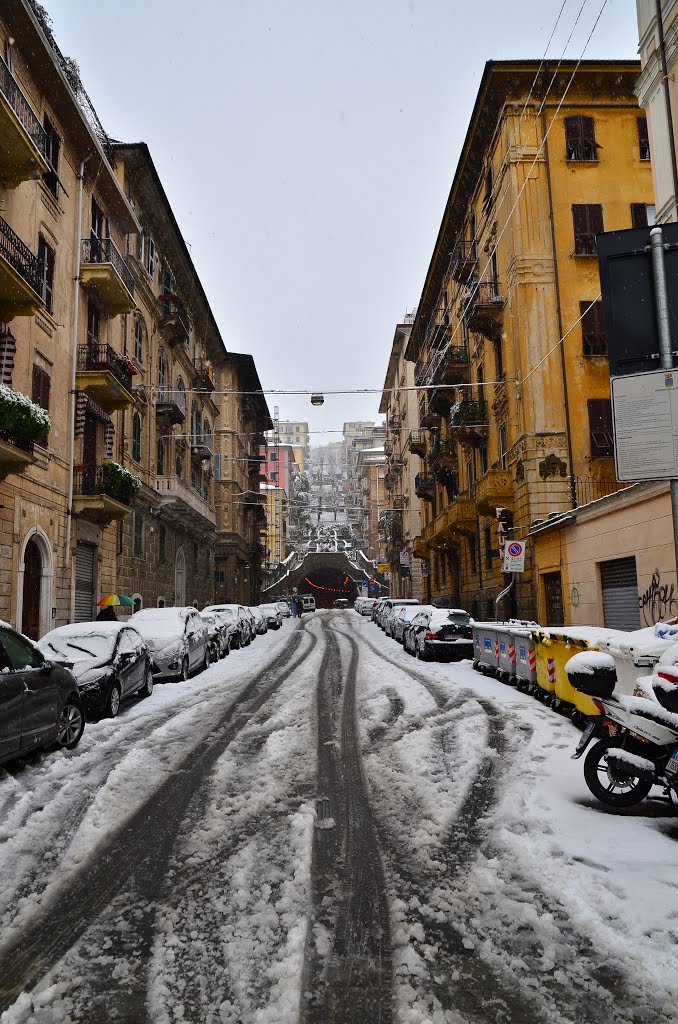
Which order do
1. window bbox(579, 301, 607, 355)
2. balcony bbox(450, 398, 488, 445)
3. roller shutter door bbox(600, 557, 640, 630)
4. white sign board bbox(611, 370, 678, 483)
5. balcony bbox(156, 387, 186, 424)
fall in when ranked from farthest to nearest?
balcony bbox(156, 387, 186, 424), balcony bbox(450, 398, 488, 445), window bbox(579, 301, 607, 355), roller shutter door bbox(600, 557, 640, 630), white sign board bbox(611, 370, 678, 483)

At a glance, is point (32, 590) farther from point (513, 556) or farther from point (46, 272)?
point (513, 556)

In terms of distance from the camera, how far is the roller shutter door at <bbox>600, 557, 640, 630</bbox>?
636 inches

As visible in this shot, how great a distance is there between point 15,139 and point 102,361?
304 inches

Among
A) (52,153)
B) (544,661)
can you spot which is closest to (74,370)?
(52,153)

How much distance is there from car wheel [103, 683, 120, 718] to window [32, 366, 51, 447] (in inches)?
363

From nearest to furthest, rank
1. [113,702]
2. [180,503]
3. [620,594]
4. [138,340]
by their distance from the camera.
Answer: [113,702], [620,594], [138,340], [180,503]

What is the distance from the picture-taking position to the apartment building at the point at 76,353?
16344 millimetres

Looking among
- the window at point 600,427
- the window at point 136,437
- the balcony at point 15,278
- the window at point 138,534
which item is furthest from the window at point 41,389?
the window at point 600,427

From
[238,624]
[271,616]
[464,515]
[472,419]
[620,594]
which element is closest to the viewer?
[620,594]

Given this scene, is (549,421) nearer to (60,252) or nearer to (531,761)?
(60,252)

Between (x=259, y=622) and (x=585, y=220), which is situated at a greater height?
(x=585, y=220)

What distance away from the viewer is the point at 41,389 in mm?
18562

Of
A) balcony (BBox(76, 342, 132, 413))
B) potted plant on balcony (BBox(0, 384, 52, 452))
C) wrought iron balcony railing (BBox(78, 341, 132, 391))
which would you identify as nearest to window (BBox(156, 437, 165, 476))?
balcony (BBox(76, 342, 132, 413))

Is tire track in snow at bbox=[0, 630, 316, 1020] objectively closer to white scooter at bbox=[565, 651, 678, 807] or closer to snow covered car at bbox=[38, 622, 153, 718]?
white scooter at bbox=[565, 651, 678, 807]
